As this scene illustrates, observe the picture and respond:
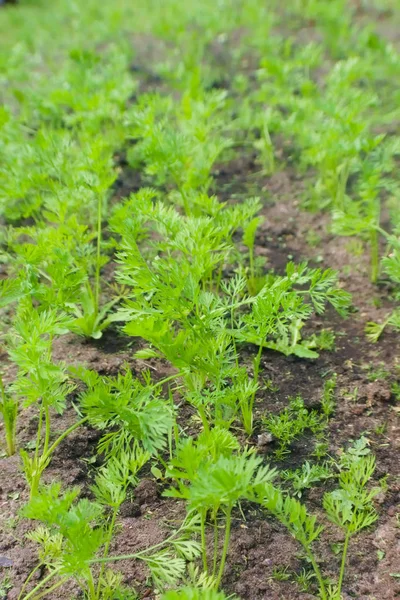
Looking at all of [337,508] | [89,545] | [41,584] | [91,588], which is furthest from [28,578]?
[337,508]

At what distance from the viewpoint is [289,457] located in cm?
219

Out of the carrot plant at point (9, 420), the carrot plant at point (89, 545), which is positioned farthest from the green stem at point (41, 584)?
the carrot plant at point (9, 420)

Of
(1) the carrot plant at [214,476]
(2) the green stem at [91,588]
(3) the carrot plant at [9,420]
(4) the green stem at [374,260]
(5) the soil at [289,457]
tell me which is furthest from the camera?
(4) the green stem at [374,260]

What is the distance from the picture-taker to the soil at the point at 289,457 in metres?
1.85

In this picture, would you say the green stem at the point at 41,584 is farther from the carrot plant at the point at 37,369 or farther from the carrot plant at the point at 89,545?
the carrot plant at the point at 37,369

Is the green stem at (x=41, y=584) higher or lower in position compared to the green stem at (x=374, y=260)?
lower

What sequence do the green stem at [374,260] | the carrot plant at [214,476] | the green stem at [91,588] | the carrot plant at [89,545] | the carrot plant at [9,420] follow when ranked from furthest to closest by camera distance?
the green stem at [374,260]
the carrot plant at [9,420]
the green stem at [91,588]
the carrot plant at [89,545]
the carrot plant at [214,476]

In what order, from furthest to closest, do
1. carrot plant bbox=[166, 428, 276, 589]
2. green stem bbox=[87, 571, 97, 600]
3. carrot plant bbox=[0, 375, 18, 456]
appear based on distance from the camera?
1. carrot plant bbox=[0, 375, 18, 456]
2. green stem bbox=[87, 571, 97, 600]
3. carrot plant bbox=[166, 428, 276, 589]

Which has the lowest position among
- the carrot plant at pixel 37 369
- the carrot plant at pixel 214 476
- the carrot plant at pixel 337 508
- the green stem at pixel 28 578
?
the green stem at pixel 28 578

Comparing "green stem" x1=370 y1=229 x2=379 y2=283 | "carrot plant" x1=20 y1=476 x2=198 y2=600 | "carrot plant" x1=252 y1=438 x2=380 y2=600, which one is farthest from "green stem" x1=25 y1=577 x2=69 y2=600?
"green stem" x1=370 y1=229 x2=379 y2=283

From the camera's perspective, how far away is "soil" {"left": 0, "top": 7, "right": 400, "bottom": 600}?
1850mm

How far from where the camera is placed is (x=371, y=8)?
662cm

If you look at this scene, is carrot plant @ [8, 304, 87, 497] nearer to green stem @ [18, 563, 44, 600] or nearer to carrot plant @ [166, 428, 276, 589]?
green stem @ [18, 563, 44, 600]

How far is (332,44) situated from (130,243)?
3.95m
